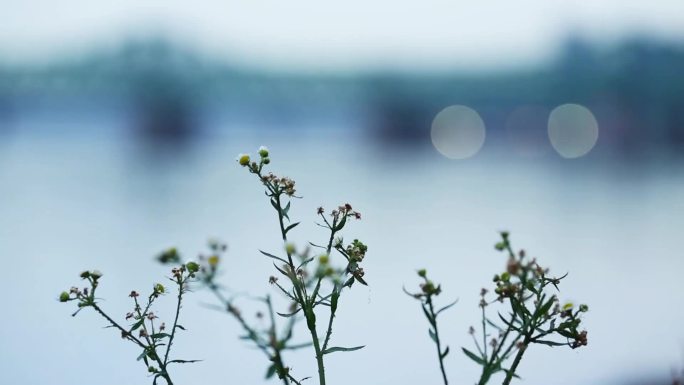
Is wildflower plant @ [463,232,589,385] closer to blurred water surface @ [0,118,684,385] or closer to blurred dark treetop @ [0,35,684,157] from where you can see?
blurred water surface @ [0,118,684,385]

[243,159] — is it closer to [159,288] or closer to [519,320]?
[159,288]

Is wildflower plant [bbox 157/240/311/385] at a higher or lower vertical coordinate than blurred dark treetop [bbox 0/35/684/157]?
lower

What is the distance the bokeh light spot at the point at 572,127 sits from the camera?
176 ft

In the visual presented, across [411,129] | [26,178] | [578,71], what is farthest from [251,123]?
[26,178]

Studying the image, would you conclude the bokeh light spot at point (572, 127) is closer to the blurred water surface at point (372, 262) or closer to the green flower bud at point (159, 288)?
the blurred water surface at point (372, 262)

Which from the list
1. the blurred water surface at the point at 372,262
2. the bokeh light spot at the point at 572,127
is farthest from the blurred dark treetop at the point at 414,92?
the blurred water surface at the point at 372,262

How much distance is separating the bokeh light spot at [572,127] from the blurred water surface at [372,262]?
35245mm

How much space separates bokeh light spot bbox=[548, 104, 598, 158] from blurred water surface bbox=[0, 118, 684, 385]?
35245 millimetres

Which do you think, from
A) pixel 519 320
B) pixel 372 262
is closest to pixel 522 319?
pixel 519 320

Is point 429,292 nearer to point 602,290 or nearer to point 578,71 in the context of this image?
point 602,290

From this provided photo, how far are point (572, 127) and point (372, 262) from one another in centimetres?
5530

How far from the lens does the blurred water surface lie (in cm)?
445

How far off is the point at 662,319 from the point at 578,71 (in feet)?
158

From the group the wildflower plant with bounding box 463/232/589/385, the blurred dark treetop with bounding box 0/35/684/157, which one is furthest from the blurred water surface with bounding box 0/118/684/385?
the blurred dark treetop with bounding box 0/35/684/157
